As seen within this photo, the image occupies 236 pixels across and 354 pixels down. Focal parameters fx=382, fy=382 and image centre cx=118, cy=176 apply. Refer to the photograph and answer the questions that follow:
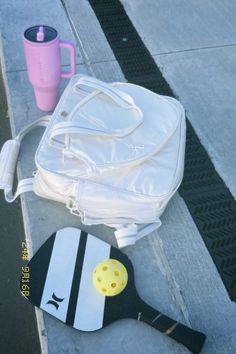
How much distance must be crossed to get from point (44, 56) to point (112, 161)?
71 centimetres

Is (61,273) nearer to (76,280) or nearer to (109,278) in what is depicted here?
(76,280)

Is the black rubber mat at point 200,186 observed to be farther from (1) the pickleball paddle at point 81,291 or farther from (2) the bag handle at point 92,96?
(2) the bag handle at point 92,96

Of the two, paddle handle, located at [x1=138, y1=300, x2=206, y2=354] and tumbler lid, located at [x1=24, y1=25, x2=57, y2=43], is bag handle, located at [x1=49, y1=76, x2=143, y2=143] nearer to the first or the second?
tumbler lid, located at [x1=24, y1=25, x2=57, y2=43]

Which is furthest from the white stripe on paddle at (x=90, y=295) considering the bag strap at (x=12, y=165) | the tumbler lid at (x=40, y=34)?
the tumbler lid at (x=40, y=34)

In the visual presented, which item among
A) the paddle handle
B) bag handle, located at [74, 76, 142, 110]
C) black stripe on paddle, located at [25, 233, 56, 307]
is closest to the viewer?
the paddle handle

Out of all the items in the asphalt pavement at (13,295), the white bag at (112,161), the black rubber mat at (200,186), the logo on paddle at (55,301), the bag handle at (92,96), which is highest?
the bag handle at (92,96)

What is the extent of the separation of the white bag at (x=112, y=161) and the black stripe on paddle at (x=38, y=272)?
211 millimetres

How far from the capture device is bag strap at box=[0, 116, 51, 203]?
75.6 inches

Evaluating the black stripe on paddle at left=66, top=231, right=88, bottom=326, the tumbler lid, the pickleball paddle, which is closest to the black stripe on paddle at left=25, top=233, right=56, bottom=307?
the pickleball paddle

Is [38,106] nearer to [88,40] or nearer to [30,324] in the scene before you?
[88,40]

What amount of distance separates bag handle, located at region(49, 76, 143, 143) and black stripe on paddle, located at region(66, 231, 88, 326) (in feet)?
1.58

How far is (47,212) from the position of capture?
1.91 meters

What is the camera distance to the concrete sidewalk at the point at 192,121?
61.4 inches

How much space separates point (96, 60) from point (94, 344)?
192cm
